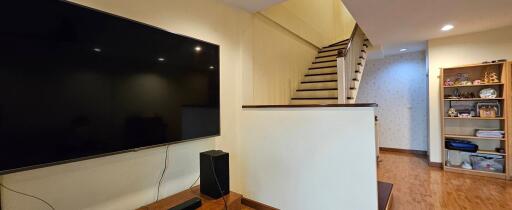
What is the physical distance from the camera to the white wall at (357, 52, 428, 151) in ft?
15.9

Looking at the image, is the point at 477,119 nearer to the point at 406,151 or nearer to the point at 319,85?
the point at 406,151

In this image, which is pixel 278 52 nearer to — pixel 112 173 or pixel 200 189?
pixel 200 189

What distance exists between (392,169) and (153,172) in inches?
154

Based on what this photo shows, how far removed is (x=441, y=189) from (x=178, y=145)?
3444 mm

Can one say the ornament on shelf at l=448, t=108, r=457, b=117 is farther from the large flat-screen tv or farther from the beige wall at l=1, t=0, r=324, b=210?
the large flat-screen tv

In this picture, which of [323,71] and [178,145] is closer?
[178,145]

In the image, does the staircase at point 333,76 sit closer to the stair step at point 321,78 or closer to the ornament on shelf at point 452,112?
the stair step at point 321,78

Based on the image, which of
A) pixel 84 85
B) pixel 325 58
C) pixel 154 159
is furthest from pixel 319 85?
pixel 84 85

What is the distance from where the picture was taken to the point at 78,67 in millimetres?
1296

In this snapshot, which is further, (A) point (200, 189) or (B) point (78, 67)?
(A) point (200, 189)

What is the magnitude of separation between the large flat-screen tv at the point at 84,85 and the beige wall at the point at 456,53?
4.30m

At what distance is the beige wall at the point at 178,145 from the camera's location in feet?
4.66

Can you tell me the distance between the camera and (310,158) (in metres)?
2.11

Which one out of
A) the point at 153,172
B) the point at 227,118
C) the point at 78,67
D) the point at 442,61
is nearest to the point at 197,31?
the point at 227,118
